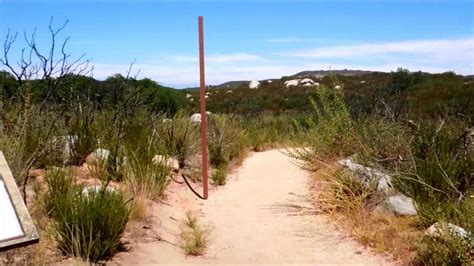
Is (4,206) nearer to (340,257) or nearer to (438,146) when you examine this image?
(340,257)

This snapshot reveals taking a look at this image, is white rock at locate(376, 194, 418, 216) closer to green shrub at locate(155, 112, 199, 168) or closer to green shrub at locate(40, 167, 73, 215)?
green shrub at locate(40, 167, 73, 215)

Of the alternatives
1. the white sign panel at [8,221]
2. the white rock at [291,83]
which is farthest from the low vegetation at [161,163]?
the white rock at [291,83]

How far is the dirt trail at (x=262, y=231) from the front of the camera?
15.3 ft

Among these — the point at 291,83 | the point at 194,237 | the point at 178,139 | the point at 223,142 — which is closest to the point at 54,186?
the point at 194,237

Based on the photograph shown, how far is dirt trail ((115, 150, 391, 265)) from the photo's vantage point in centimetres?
465

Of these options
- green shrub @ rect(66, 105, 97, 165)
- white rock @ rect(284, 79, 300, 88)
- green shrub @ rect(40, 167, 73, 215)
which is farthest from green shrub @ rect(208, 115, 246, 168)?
white rock @ rect(284, 79, 300, 88)

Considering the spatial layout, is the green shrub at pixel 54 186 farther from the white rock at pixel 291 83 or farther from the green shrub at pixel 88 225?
the white rock at pixel 291 83

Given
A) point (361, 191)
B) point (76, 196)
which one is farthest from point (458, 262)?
point (76, 196)

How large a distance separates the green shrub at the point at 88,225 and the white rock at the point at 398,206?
9.30 ft

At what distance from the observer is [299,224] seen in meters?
5.73

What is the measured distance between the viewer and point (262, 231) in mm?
5527

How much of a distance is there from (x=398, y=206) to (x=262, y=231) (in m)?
1.47

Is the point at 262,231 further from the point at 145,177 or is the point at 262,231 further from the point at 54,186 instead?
the point at 54,186

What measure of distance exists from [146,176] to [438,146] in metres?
3.68
